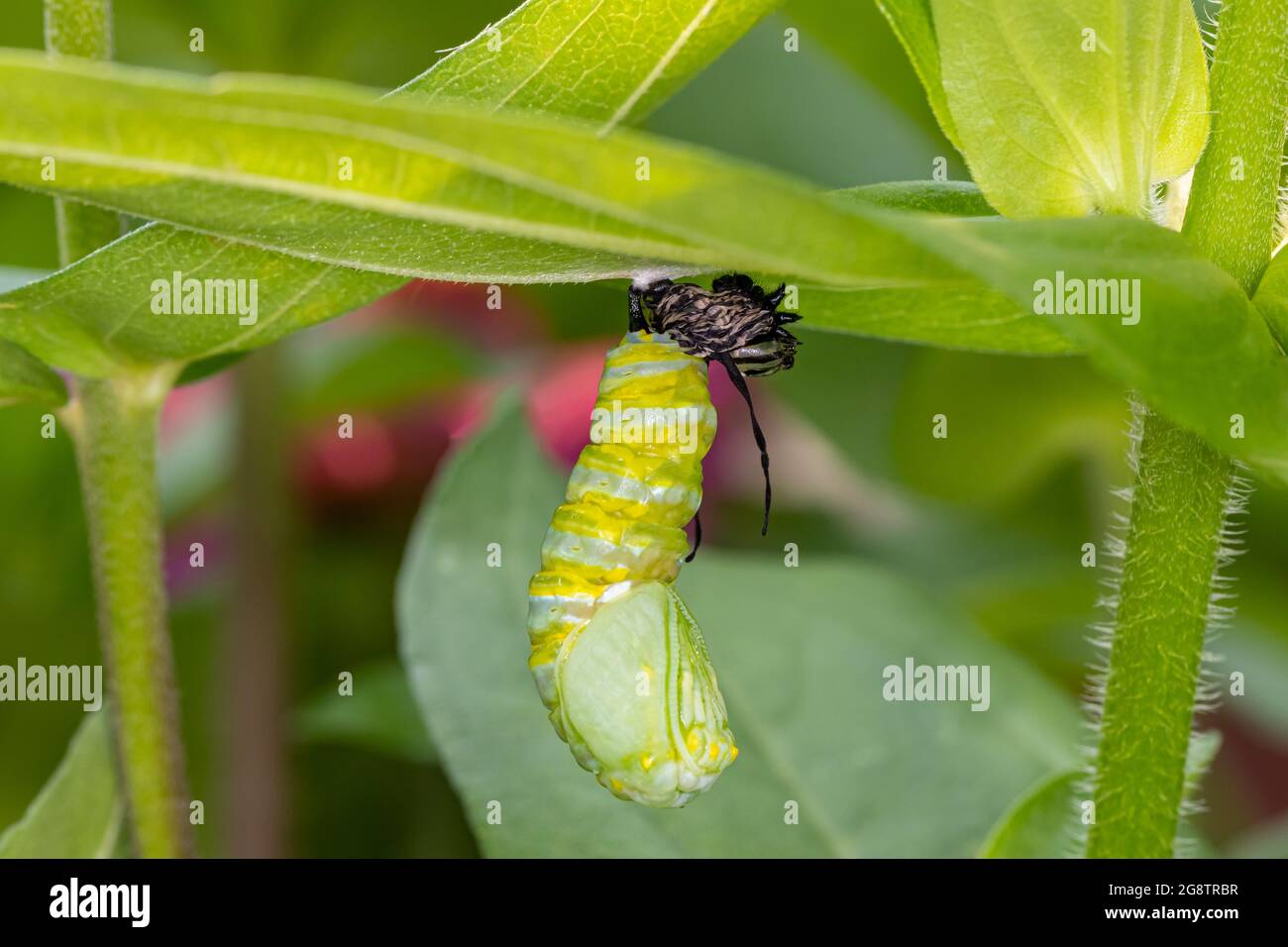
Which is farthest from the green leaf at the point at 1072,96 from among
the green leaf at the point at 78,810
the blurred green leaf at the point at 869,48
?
the blurred green leaf at the point at 869,48

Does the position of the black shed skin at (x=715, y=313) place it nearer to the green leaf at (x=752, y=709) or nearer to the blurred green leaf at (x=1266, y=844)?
the green leaf at (x=752, y=709)

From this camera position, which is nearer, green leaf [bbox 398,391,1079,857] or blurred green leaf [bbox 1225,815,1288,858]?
green leaf [bbox 398,391,1079,857]

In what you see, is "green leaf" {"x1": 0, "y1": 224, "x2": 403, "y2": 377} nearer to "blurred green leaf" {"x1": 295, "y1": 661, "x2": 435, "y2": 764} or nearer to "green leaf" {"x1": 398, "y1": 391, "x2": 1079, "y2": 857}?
"green leaf" {"x1": 398, "y1": 391, "x2": 1079, "y2": 857}

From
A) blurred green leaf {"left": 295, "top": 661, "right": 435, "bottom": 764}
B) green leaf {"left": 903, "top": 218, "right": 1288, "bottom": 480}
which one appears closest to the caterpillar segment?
green leaf {"left": 903, "top": 218, "right": 1288, "bottom": 480}

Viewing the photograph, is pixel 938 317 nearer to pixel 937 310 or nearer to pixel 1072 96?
pixel 937 310
